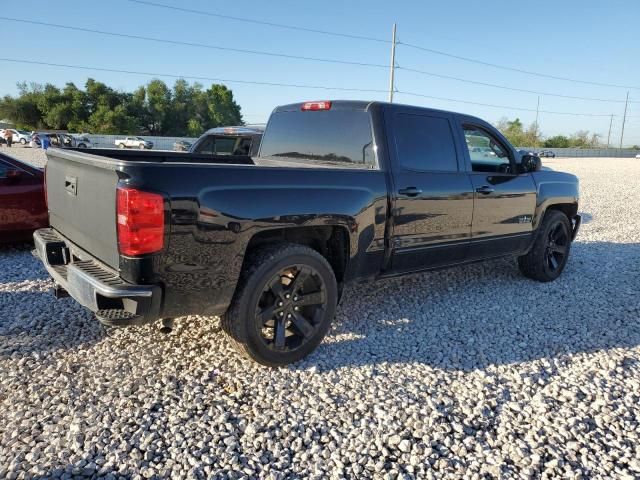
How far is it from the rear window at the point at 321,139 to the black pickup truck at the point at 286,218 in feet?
0.04

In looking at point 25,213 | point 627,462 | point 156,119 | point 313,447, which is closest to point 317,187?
point 313,447

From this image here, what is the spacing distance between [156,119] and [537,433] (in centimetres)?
7283

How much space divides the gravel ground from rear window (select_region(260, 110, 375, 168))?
4.68 feet

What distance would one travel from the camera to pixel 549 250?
5.57 metres

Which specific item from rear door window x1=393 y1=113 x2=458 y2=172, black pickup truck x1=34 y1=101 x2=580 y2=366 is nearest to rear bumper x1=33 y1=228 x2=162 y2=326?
black pickup truck x1=34 y1=101 x2=580 y2=366

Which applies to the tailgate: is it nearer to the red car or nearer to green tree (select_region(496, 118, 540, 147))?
the red car

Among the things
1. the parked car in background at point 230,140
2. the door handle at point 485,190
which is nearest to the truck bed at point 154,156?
the door handle at point 485,190

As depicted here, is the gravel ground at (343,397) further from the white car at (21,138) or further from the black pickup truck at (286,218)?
the white car at (21,138)

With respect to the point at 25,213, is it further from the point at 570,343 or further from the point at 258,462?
the point at 570,343

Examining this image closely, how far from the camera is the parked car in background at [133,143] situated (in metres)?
38.7

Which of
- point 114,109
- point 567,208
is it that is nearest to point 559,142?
point 114,109

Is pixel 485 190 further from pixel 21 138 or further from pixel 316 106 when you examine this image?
pixel 21 138

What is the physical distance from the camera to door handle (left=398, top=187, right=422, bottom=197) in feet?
12.2

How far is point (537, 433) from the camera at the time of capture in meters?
2.65
